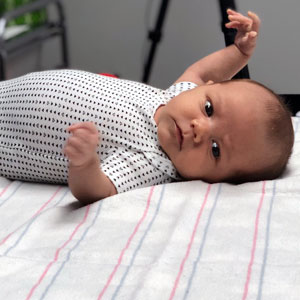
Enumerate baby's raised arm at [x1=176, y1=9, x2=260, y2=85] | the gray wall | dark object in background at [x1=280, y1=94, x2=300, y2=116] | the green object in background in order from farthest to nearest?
the green object in background < the gray wall < dark object in background at [x1=280, y1=94, x2=300, y2=116] < baby's raised arm at [x1=176, y1=9, x2=260, y2=85]

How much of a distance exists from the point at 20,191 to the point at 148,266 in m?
0.37

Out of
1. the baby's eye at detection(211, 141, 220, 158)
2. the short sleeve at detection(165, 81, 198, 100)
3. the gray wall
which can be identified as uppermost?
the short sleeve at detection(165, 81, 198, 100)

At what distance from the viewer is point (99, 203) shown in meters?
0.82

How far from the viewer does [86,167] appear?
821 millimetres

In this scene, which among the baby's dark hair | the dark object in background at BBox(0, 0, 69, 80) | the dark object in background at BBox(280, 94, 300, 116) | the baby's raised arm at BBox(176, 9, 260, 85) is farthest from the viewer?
the dark object in background at BBox(0, 0, 69, 80)

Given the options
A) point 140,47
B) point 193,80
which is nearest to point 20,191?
point 193,80

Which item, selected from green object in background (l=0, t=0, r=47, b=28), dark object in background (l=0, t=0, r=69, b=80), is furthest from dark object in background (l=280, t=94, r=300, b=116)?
green object in background (l=0, t=0, r=47, b=28)

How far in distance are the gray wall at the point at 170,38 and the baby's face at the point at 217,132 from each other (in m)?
1.01

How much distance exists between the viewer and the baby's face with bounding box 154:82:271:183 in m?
0.90

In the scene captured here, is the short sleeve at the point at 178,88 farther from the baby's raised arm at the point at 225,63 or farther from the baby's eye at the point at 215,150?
the baby's eye at the point at 215,150

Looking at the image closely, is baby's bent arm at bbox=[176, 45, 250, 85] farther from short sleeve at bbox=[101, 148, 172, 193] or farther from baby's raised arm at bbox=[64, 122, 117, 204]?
baby's raised arm at bbox=[64, 122, 117, 204]

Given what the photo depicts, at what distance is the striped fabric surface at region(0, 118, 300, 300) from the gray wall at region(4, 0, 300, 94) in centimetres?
107

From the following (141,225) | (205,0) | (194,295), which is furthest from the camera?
(205,0)

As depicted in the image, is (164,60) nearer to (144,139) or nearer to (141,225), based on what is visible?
(144,139)
